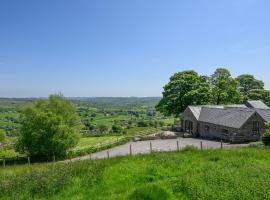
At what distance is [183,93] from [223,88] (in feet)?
36.2

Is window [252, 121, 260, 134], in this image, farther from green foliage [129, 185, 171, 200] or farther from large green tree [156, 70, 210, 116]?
green foliage [129, 185, 171, 200]

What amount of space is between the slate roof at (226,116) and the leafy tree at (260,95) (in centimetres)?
2710

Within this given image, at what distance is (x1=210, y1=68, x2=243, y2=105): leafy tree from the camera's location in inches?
2276

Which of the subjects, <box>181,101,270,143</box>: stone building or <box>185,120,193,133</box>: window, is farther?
<box>185,120,193,133</box>: window

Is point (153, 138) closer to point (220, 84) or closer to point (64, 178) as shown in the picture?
→ point (220, 84)

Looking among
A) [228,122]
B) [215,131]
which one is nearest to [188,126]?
[215,131]

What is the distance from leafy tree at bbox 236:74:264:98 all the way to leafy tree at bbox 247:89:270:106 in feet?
12.0

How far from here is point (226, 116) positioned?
40.4 meters

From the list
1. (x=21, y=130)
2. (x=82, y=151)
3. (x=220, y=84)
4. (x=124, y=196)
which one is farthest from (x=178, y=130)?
(x=124, y=196)

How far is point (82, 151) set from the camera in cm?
3775

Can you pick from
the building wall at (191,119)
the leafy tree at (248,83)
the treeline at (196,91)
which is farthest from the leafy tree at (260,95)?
the building wall at (191,119)

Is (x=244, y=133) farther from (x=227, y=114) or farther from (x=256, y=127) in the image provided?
(x=227, y=114)

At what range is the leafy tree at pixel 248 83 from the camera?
2803 inches

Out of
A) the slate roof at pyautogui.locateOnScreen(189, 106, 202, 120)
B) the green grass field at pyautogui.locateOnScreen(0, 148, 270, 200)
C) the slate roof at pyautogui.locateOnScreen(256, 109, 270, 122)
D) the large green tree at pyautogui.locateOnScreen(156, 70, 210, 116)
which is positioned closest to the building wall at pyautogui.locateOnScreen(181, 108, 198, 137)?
the slate roof at pyautogui.locateOnScreen(189, 106, 202, 120)
